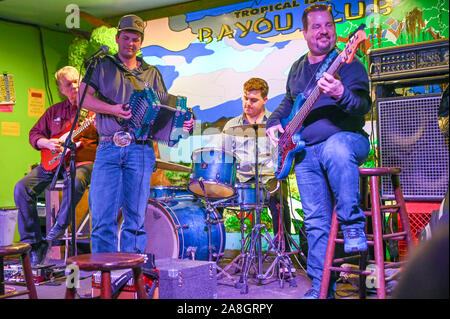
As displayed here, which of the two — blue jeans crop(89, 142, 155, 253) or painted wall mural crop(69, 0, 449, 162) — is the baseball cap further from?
painted wall mural crop(69, 0, 449, 162)

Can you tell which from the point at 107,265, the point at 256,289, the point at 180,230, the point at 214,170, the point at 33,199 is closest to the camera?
the point at 107,265

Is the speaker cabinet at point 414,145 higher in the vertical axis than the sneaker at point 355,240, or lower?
→ higher

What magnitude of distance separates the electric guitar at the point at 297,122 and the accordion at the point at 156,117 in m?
0.84

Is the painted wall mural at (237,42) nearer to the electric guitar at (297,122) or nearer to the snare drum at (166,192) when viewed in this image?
the snare drum at (166,192)

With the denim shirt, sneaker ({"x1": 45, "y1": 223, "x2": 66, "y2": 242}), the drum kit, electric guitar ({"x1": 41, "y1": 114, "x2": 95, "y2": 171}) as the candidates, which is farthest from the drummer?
sneaker ({"x1": 45, "y1": 223, "x2": 66, "y2": 242})

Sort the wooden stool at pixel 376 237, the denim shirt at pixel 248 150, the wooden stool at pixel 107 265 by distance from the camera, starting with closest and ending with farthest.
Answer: the wooden stool at pixel 107 265 → the wooden stool at pixel 376 237 → the denim shirt at pixel 248 150

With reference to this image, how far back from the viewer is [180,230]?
15.5 feet

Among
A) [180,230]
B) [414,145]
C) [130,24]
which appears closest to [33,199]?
[180,230]

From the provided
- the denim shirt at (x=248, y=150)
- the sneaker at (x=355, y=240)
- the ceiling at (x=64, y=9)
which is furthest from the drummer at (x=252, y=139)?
the sneaker at (x=355, y=240)

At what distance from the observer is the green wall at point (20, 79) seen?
711cm

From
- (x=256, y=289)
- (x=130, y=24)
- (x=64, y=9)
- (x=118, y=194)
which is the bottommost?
(x=256, y=289)

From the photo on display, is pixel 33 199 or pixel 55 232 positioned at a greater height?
pixel 33 199

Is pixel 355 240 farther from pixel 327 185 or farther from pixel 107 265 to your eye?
pixel 107 265

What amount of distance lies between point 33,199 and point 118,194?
1.71 metres
